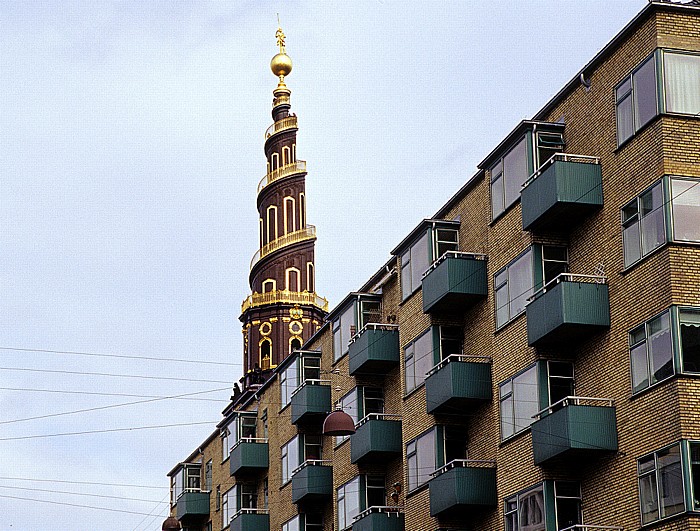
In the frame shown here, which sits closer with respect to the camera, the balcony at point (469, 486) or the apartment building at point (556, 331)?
the apartment building at point (556, 331)

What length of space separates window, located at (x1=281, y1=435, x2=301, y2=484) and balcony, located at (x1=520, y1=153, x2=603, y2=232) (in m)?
24.6

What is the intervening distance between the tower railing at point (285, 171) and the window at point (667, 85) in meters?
73.5

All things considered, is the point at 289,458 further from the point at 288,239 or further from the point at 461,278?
the point at 288,239

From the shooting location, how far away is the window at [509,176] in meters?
45.1

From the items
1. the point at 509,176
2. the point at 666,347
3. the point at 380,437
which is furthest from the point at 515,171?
the point at 380,437

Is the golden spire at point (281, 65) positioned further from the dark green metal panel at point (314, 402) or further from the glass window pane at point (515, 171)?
the glass window pane at point (515, 171)

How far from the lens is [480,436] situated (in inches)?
1903

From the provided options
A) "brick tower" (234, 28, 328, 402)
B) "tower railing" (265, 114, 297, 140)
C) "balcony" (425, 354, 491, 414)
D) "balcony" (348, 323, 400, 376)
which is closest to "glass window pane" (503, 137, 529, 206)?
"balcony" (425, 354, 491, 414)

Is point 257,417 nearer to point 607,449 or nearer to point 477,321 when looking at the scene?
point 477,321

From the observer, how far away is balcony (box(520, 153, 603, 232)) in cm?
4172

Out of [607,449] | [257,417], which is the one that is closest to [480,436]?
[607,449]

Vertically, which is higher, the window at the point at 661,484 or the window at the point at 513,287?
the window at the point at 513,287

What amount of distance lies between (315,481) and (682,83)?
28165 millimetres

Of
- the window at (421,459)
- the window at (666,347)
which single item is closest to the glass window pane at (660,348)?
the window at (666,347)
